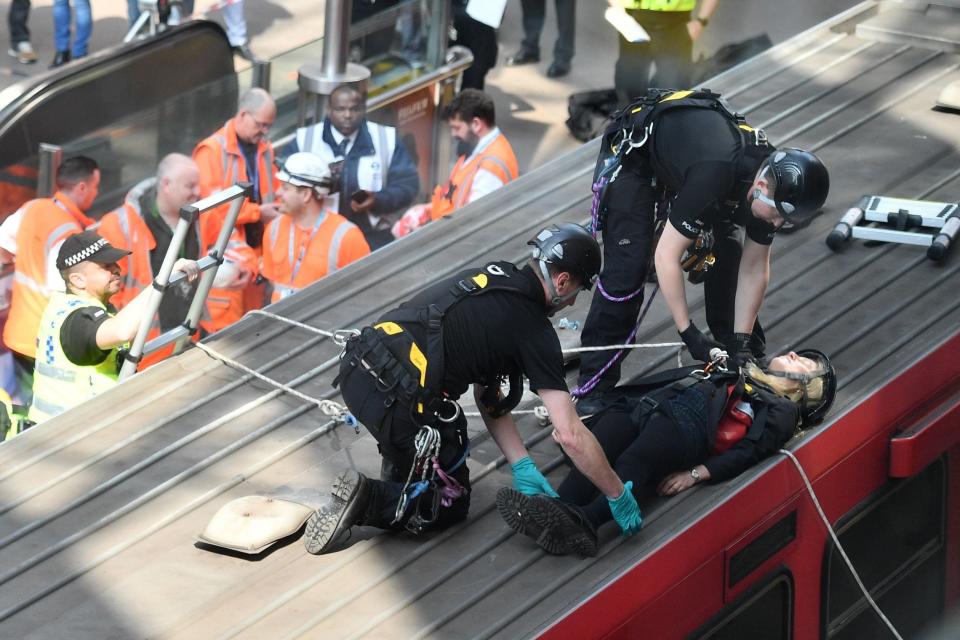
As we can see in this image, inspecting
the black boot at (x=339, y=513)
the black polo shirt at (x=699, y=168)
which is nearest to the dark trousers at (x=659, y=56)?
the black polo shirt at (x=699, y=168)

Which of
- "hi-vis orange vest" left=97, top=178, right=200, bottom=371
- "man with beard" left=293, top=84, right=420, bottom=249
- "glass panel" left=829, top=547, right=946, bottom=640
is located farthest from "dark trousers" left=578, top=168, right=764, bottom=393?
"man with beard" left=293, top=84, right=420, bottom=249

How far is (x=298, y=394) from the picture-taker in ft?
18.9

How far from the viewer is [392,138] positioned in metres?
8.33

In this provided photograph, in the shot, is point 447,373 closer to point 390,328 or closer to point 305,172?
point 390,328

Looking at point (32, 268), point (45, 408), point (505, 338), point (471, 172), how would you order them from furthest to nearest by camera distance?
point (471, 172) < point (32, 268) < point (45, 408) < point (505, 338)

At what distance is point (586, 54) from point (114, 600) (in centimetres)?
965

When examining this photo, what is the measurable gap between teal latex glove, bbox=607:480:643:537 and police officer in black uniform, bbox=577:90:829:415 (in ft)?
2.63

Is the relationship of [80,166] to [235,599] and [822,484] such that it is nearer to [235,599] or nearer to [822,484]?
[235,599]

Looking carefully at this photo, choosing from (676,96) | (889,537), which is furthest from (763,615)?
(676,96)

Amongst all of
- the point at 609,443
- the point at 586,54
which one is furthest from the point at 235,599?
the point at 586,54

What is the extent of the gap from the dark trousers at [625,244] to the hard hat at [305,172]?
1890 millimetres

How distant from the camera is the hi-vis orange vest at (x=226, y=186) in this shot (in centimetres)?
723

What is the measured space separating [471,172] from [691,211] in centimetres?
306

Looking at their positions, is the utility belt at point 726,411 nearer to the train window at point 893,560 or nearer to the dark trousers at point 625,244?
the dark trousers at point 625,244
